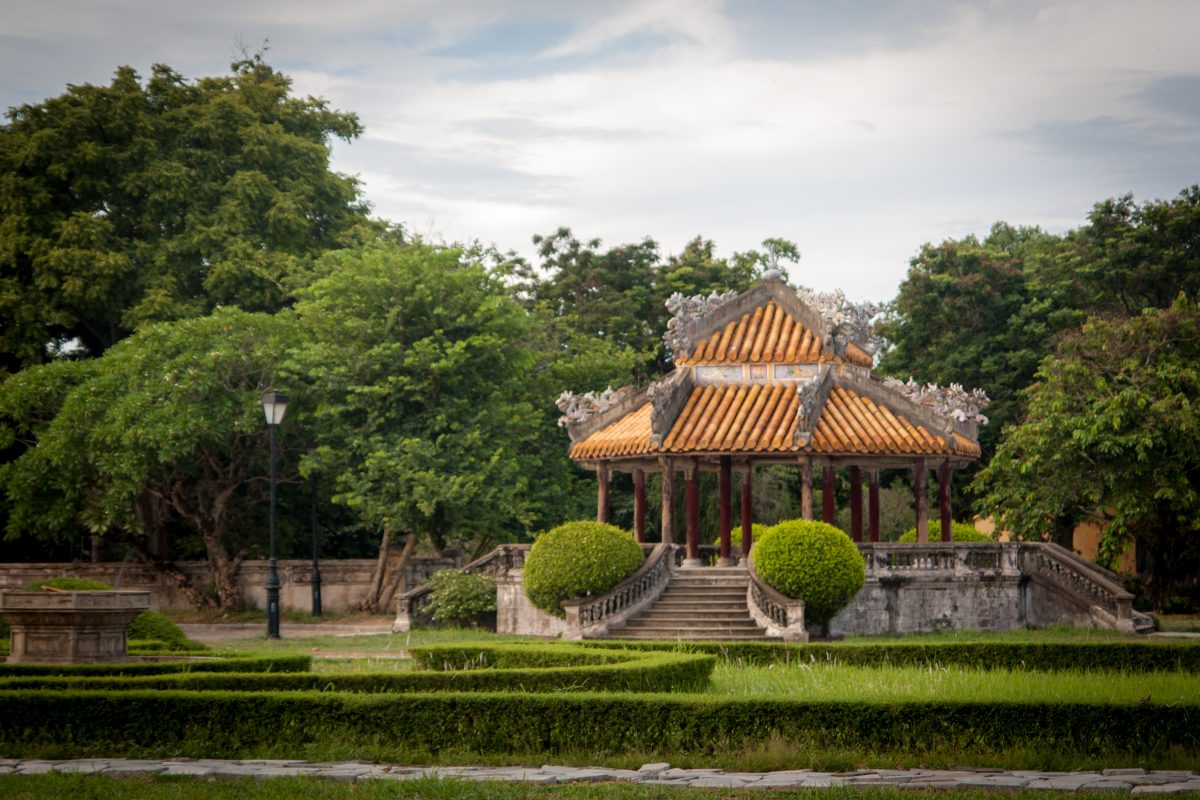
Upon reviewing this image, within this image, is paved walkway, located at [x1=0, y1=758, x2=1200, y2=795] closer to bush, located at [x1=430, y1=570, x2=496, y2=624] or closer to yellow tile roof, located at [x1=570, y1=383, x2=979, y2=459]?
yellow tile roof, located at [x1=570, y1=383, x2=979, y2=459]

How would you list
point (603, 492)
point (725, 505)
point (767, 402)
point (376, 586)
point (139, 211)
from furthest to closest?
point (139, 211)
point (376, 586)
point (603, 492)
point (767, 402)
point (725, 505)

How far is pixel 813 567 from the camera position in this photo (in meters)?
33.3

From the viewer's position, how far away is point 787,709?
Answer: 17.3 meters

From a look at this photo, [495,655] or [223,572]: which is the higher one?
[223,572]

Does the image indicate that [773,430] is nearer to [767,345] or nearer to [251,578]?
[767,345]

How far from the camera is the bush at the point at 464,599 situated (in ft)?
132

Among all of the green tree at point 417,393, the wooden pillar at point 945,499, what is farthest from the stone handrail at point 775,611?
the green tree at point 417,393

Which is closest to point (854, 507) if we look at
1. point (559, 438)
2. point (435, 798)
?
point (559, 438)

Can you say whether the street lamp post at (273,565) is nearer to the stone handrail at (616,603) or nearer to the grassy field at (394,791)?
the stone handrail at (616,603)

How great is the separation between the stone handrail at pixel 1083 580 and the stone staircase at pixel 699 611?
6.87 m

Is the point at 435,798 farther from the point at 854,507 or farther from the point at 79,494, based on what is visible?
the point at 79,494

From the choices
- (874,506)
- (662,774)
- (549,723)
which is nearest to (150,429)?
(874,506)

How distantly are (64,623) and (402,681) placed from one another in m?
6.02

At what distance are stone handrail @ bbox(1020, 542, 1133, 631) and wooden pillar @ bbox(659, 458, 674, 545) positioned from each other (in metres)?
8.52
